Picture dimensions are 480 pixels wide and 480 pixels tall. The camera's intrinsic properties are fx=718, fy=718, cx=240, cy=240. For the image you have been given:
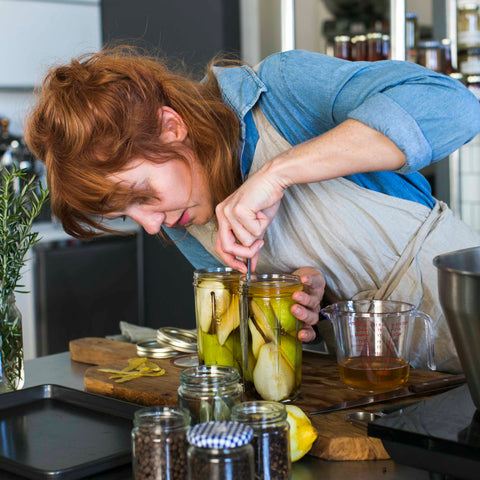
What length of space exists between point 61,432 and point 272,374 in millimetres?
306

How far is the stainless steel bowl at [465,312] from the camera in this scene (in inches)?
28.2

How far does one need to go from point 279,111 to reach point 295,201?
0.57 ft

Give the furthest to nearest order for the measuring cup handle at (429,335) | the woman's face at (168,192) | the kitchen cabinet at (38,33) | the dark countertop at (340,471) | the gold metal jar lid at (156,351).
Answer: the kitchen cabinet at (38,33) → the gold metal jar lid at (156,351) → the woman's face at (168,192) → the measuring cup handle at (429,335) → the dark countertop at (340,471)

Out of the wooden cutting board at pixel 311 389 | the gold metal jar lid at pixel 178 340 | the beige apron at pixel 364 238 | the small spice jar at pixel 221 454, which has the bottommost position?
the wooden cutting board at pixel 311 389

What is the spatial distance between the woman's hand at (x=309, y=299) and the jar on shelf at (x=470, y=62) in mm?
1837

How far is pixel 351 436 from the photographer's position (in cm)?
87

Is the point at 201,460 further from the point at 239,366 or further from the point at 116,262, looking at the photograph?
the point at 116,262

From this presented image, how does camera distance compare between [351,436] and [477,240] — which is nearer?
[351,436]

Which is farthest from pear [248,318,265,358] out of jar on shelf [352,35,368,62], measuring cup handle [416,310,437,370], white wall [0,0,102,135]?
white wall [0,0,102,135]

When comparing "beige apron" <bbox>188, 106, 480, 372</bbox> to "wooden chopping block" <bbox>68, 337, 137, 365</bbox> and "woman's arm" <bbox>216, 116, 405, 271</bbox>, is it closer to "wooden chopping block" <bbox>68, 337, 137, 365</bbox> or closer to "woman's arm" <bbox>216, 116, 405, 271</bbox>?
"woman's arm" <bbox>216, 116, 405, 271</bbox>

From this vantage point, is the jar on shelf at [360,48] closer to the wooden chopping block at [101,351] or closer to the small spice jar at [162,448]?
the wooden chopping block at [101,351]

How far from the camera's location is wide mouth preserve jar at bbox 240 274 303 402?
3.39 feet

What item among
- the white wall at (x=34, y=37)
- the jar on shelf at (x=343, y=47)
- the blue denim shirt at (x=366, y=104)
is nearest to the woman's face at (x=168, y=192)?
the blue denim shirt at (x=366, y=104)

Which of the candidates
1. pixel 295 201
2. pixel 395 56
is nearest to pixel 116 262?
pixel 395 56
